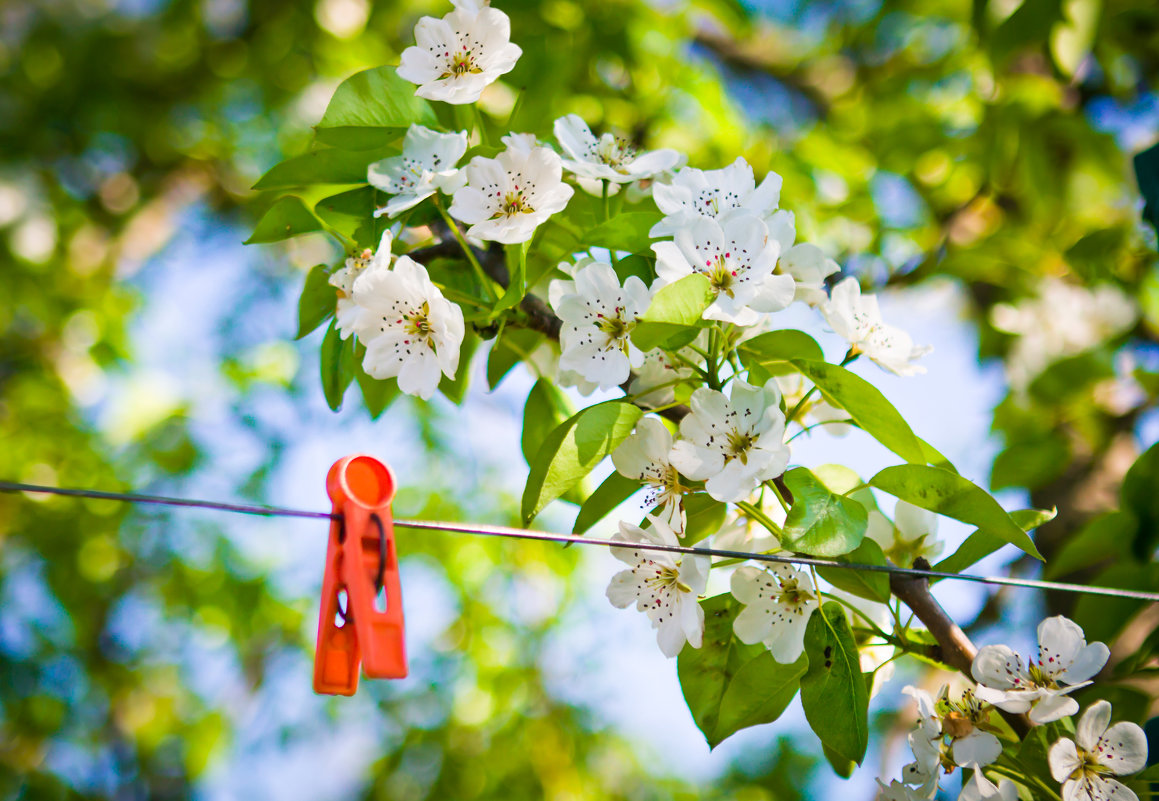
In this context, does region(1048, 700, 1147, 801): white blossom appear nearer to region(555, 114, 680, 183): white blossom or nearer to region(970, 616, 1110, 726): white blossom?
region(970, 616, 1110, 726): white blossom

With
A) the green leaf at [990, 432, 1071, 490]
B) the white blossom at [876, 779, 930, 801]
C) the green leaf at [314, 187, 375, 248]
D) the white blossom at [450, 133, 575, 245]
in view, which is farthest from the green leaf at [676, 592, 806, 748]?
the green leaf at [990, 432, 1071, 490]

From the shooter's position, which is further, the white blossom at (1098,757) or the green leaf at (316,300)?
the green leaf at (316,300)

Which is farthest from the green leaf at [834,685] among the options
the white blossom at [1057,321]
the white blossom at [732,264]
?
the white blossom at [1057,321]

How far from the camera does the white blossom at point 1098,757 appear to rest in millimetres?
611

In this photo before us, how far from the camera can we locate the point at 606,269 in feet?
2.05

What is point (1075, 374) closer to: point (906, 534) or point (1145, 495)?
point (1145, 495)

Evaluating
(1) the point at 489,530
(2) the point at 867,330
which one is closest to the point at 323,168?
(1) the point at 489,530

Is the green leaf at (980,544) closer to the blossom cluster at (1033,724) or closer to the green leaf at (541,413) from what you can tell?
the blossom cluster at (1033,724)

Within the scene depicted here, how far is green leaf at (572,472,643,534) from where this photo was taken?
66 cm

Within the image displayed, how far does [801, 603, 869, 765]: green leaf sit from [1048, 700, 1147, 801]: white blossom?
153 mm

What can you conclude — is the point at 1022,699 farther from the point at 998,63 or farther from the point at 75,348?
the point at 75,348

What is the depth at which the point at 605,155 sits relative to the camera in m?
0.75

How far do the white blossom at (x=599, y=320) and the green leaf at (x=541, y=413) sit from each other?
16 cm

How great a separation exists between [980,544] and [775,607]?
7.1 inches
